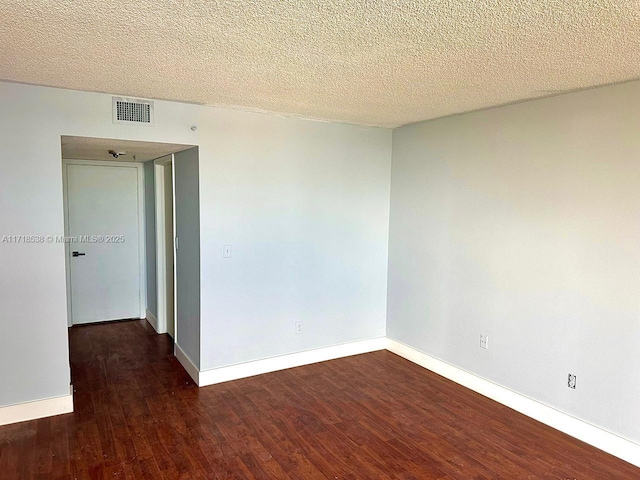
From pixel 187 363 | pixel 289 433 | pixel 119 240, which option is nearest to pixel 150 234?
pixel 119 240

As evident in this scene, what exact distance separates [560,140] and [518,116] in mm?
400

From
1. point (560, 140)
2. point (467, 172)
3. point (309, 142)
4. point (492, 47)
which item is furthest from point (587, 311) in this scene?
point (309, 142)

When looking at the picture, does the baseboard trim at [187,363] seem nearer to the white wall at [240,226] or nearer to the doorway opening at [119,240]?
the white wall at [240,226]

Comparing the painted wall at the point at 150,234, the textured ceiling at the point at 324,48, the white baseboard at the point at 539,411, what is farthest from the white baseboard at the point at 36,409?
the white baseboard at the point at 539,411

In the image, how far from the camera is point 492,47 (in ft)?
6.59

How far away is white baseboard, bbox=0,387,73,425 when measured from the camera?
9.45 ft

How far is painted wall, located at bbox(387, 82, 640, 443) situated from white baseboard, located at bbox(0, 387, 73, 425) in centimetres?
307

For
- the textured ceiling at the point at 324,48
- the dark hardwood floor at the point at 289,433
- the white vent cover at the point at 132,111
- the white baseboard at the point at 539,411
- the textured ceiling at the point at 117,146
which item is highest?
the textured ceiling at the point at 324,48

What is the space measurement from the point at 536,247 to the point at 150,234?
167 inches

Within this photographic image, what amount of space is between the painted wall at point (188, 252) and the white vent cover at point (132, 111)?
45 cm

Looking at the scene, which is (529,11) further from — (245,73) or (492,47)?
(245,73)

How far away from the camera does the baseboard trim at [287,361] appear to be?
11.9 feet

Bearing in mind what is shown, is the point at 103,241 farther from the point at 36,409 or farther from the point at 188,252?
the point at 36,409

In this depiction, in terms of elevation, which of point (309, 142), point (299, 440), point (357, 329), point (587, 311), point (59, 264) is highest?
point (309, 142)
